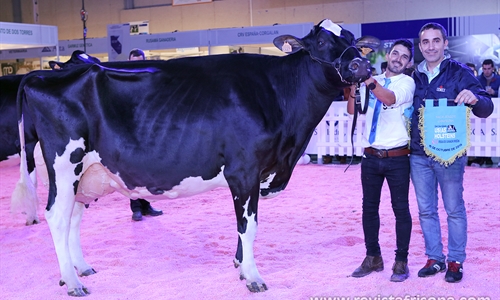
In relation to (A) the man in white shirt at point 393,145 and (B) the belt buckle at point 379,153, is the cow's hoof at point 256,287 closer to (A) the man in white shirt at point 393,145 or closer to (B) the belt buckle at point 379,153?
(A) the man in white shirt at point 393,145

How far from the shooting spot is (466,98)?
402 cm

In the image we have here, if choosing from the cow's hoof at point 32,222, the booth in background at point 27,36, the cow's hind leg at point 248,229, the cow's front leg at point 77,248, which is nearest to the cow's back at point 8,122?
the cow's hoof at point 32,222

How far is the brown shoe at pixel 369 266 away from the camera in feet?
14.7

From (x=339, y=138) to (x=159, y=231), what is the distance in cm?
620

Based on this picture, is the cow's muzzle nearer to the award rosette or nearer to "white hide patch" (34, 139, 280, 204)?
the award rosette

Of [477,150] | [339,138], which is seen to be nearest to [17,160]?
[339,138]

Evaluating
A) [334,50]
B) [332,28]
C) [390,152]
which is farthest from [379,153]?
[332,28]

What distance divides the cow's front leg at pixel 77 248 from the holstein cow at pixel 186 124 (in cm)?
33

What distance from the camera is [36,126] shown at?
4508 mm

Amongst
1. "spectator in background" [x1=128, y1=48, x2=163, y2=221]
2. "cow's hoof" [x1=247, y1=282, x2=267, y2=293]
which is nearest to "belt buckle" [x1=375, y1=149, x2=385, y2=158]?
"cow's hoof" [x1=247, y1=282, x2=267, y2=293]

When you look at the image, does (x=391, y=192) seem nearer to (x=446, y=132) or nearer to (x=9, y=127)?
(x=446, y=132)

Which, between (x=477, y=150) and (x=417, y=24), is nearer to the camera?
(x=477, y=150)

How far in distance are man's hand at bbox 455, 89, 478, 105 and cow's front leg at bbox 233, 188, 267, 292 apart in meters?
1.62

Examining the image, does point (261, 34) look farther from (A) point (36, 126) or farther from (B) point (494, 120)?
(A) point (36, 126)
